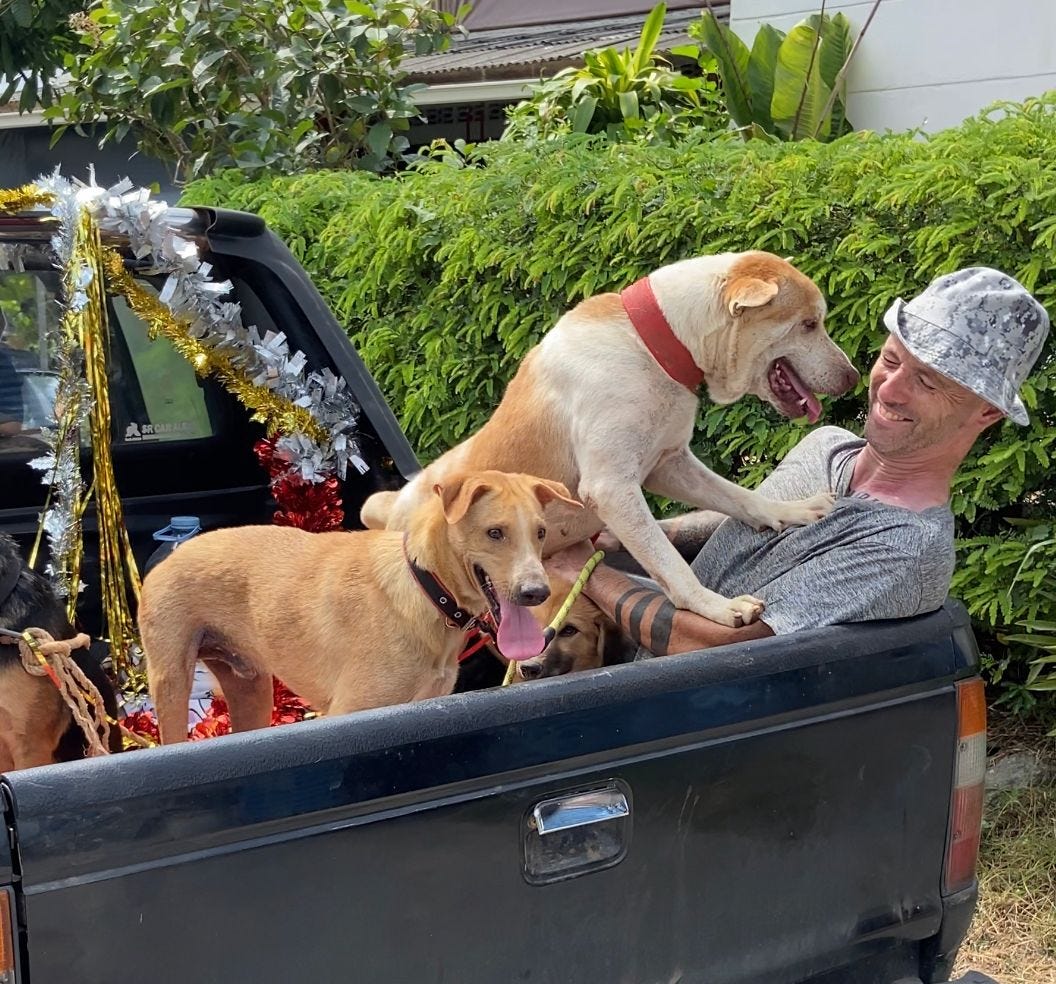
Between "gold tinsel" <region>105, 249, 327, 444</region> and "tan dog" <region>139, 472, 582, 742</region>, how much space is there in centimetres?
86

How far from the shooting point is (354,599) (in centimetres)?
266

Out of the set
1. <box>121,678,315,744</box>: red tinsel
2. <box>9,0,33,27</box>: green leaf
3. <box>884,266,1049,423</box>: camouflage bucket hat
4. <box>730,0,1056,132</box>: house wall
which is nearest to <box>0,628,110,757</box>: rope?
<box>121,678,315,744</box>: red tinsel

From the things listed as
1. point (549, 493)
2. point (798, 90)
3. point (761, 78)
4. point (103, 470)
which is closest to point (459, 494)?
point (549, 493)

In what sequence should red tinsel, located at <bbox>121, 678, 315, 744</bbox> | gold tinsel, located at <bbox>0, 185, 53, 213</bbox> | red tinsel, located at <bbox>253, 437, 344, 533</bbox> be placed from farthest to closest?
1. red tinsel, located at <bbox>253, 437, 344, 533</bbox>
2. gold tinsel, located at <bbox>0, 185, 53, 213</bbox>
3. red tinsel, located at <bbox>121, 678, 315, 744</bbox>

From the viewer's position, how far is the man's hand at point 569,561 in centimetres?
314

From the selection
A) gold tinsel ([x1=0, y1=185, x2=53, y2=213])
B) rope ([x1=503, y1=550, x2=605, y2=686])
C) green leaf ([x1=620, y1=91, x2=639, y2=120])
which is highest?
gold tinsel ([x1=0, y1=185, x2=53, y2=213])

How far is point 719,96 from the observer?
820 cm

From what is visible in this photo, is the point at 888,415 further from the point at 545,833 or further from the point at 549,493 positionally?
the point at 545,833

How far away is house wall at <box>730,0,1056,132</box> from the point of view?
315 inches

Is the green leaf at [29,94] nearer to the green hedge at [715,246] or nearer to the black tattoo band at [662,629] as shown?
the green hedge at [715,246]

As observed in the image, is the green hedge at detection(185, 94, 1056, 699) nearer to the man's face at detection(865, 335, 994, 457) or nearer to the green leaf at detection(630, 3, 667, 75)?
the man's face at detection(865, 335, 994, 457)

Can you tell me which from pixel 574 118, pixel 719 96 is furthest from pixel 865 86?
pixel 574 118

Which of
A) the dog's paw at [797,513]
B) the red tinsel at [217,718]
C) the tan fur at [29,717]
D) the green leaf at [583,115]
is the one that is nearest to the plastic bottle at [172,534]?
the red tinsel at [217,718]

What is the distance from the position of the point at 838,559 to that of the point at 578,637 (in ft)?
2.37
